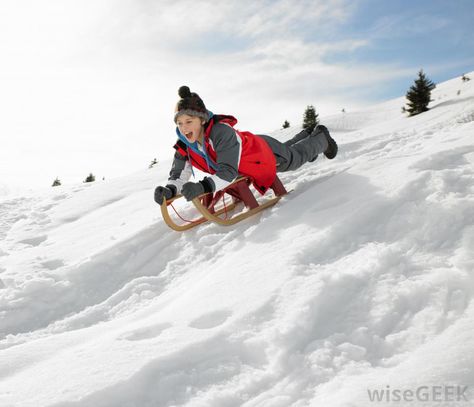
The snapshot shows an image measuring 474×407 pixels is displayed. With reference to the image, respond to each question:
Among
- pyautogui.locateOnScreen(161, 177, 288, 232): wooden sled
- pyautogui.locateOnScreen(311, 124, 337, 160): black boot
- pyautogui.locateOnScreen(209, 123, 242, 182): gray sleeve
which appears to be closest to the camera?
pyautogui.locateOnScreen(209, 123, 242, 182): gray sleeve

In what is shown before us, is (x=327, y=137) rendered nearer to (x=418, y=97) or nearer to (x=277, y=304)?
(x=277, y=304)

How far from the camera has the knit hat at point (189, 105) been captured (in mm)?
3482

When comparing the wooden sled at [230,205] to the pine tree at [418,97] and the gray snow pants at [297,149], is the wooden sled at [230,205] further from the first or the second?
the pine tree at [418,97]

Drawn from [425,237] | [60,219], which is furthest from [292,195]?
[60,219]

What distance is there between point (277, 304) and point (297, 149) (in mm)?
2557

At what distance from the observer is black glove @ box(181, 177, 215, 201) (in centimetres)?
317

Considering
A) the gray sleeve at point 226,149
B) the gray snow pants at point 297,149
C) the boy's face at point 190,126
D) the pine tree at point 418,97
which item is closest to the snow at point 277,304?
the gray sleeve at point 226,149

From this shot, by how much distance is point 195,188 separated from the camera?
320 centimetres

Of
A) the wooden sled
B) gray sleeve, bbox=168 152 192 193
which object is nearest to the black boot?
the wooden sled

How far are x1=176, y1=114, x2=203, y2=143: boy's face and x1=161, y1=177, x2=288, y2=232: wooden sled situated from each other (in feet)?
1.79

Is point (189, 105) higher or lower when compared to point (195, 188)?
higher

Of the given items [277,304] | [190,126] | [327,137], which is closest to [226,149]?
[190,126]

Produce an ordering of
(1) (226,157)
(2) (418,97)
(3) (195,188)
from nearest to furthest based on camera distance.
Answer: (3) (195,188)
(1) (226,157)
(2) (418,97)

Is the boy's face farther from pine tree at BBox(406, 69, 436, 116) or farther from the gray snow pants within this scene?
pine tree at BBox(406, 69, 436, 116)
